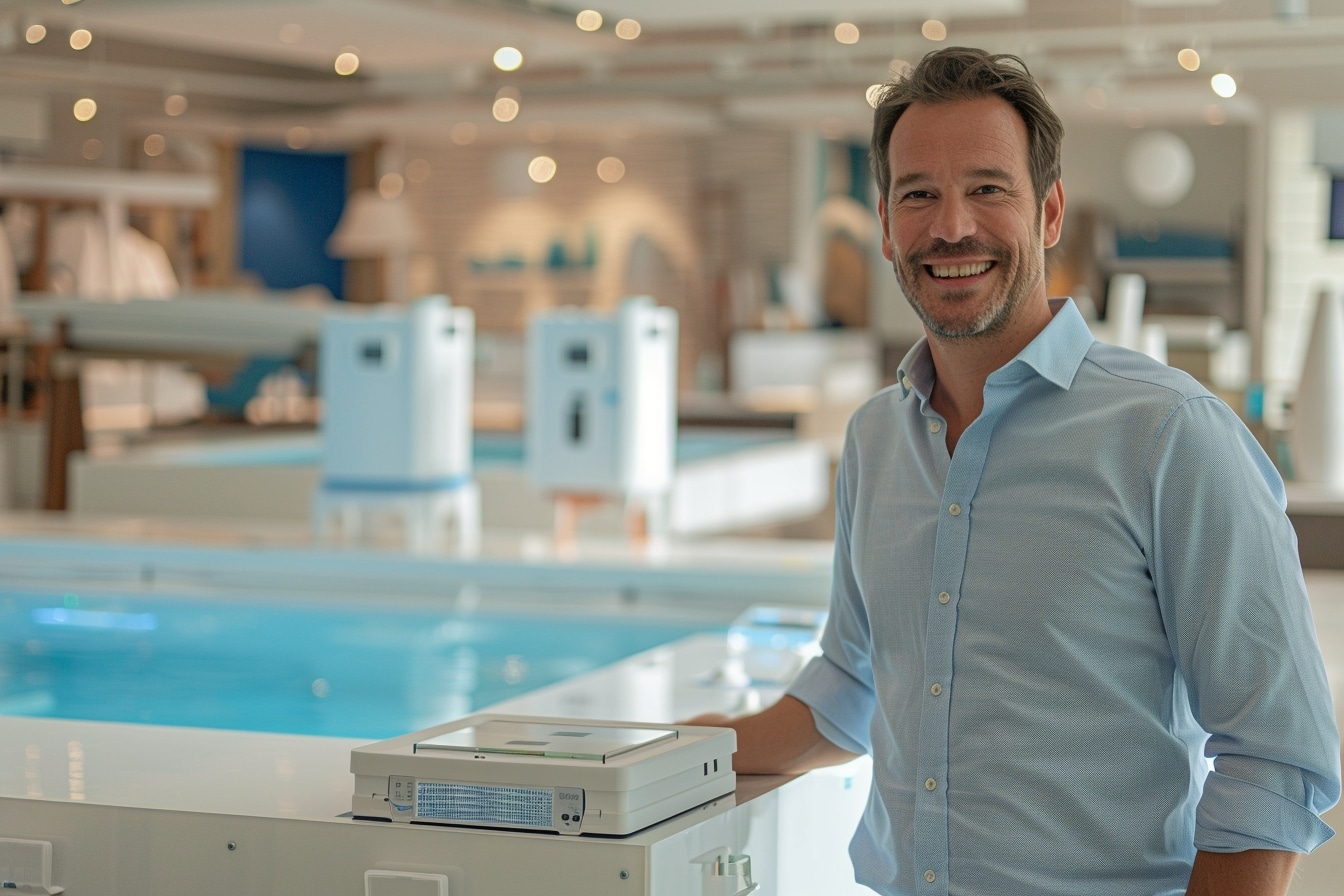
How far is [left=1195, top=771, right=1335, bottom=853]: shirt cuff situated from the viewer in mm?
1505

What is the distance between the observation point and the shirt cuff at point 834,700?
6.52ft

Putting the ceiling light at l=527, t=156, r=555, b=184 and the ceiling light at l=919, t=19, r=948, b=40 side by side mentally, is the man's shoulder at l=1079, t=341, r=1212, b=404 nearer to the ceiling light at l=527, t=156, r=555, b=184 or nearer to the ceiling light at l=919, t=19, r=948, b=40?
the ceiling light at l=919, t=19, r=948, b=40

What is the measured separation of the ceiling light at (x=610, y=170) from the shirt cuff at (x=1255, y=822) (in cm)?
1410

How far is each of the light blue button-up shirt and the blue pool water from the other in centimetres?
239

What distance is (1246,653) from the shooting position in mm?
1521

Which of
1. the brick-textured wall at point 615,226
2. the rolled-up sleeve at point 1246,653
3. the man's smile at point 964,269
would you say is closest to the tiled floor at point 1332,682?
the rolled-up sleeve at point 1246,653

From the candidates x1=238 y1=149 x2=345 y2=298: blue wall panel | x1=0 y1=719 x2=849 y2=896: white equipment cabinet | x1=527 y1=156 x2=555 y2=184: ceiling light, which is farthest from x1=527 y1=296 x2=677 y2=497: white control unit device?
x1=238 y1=149 x2=345 y2=298: blue wall panel

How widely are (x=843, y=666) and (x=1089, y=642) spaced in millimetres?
401

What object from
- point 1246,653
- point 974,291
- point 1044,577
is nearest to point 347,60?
point 974,291

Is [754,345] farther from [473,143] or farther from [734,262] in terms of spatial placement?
[473,143]

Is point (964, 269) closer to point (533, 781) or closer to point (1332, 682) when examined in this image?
point (533, 781)

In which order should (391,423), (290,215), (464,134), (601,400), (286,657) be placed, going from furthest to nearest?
1. (290,215)
2. (464,134)
3. (601,400)
4. (391,423)
5. (286,657)

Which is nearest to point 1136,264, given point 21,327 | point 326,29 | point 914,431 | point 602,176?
point 602,176

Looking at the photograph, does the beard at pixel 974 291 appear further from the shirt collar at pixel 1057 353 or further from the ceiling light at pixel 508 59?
the ceiling light at pixel 508 59
